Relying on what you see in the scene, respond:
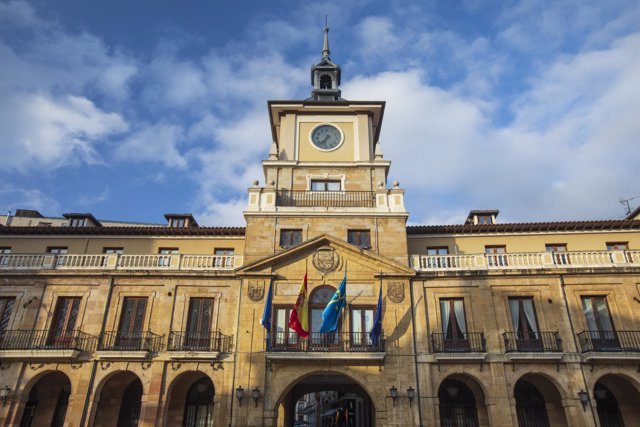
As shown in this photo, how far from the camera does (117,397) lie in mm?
24172

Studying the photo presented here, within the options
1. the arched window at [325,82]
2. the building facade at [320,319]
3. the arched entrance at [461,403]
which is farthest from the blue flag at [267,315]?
the arched window at [325,82]

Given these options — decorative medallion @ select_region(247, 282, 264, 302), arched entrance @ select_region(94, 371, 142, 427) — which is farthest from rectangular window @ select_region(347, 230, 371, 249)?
arched entrance @ select_region(94, 371, 142, 427)

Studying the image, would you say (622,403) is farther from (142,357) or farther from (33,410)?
(33,410)

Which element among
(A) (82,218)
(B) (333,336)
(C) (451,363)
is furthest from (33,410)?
(C) (451,363)

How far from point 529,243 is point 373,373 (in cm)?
1177

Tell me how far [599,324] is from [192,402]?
67.0 ft

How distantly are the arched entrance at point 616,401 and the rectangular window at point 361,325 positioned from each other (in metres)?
11.2

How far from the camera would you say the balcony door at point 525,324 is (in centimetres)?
2283

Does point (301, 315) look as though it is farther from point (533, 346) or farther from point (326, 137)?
point (326, 137)

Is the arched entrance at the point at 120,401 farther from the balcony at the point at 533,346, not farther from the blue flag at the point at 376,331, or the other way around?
the balcony at the point at 533,346

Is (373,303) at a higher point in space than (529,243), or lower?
lower

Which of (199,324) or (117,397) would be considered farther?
(117,397)

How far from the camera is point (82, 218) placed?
30531 millimetres

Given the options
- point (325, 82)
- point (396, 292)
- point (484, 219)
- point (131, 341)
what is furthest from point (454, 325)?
point (325, 82)
